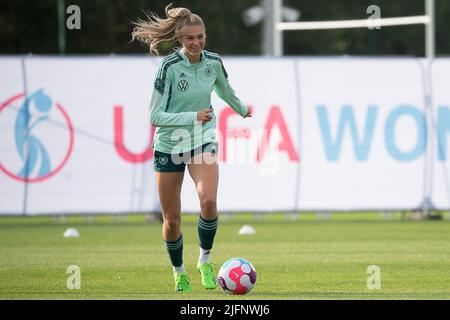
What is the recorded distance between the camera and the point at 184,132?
10.7 meters

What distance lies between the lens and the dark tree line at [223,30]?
37.5m

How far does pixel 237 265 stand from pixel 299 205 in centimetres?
1075

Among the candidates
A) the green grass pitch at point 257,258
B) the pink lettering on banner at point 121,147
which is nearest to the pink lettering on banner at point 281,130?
the green grass pitch at point 257,258

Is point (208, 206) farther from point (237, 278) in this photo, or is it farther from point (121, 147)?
point (121, 147)

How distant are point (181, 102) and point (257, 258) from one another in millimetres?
3966

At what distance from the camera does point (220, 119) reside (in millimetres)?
21016

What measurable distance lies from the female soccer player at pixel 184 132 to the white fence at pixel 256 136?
9.93 meters

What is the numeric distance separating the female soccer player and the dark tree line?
2444 centimetres

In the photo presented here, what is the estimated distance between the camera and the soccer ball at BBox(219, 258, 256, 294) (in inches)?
415
